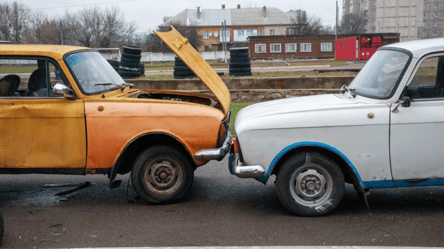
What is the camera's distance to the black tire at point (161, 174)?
5.13 m

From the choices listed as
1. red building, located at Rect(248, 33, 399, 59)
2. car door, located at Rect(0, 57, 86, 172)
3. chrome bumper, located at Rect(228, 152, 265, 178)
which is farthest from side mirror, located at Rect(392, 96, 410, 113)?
red building, located at Rect(248, 33, 399, 59)

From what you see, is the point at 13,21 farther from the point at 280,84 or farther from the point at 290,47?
the point at 280,84

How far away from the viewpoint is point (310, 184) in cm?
464

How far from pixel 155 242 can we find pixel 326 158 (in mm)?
1879

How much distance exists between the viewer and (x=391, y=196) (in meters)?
5.40

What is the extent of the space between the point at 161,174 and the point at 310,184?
5.50 ft

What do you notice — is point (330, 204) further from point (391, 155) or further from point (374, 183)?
point (391, 155)

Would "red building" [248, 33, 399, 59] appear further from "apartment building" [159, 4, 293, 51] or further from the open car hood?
the open car hood

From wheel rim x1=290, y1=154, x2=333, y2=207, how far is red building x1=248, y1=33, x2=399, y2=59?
56.5 meters

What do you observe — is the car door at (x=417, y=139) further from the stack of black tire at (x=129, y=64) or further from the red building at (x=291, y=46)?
the red building at (x=291, y=46)

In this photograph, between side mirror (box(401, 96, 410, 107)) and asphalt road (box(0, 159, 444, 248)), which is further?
side mirror (box(401, 96, 410, 107))

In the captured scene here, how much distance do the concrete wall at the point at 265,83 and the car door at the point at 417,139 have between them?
1179 centimetres

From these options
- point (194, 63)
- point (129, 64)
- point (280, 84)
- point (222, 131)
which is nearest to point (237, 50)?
point (280, 84)

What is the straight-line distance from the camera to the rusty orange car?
200 inches
